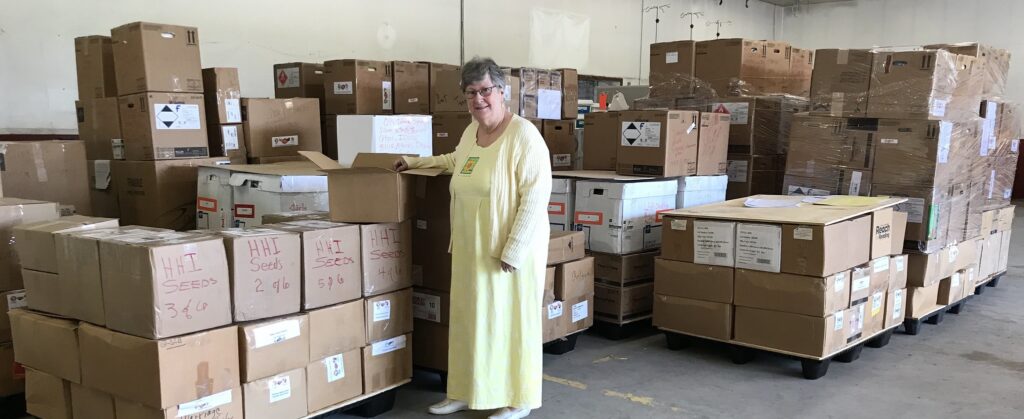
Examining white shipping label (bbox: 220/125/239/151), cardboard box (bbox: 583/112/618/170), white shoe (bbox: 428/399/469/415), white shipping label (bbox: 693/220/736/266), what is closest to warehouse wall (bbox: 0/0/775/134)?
white shipping label (bbox: 220/125/239/151)

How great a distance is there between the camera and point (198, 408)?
2.10 meters

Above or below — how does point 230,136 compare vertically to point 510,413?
above

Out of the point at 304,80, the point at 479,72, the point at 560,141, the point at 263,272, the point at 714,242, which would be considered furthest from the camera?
the point at 304,80

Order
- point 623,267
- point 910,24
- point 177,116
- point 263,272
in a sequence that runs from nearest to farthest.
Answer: point 263,272
point 177,116
point 623,267
point 910,24

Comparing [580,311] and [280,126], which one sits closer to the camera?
[580,311]

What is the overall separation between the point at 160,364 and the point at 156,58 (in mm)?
2196

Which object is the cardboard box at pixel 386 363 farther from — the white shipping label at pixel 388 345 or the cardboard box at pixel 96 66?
the cardboard box at pixel 96 66

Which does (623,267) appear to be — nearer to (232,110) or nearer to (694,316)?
(694,316)

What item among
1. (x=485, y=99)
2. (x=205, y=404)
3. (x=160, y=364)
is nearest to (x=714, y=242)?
(x=485, y=99)

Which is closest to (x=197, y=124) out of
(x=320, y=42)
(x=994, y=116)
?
(x=320, y=42)

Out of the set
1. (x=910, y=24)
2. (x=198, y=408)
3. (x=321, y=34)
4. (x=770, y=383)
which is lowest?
(x=770, y=383)

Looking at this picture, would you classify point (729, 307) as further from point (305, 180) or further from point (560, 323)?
point (305, 180)

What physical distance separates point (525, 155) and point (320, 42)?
15.0 feet

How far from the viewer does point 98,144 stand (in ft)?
13.1
